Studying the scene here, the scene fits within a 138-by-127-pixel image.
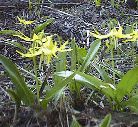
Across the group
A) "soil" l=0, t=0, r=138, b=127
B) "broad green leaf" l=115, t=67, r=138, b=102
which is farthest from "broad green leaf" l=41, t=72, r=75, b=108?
"broad green leaf" l=115, t=67, r=138, b=102

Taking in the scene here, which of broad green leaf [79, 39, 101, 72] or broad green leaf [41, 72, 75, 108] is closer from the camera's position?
broad green leaf [41, 72, 75, 108]

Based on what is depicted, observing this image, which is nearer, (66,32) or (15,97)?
(15,97)

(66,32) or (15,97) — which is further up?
(66,32)

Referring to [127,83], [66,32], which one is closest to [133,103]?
[127,83]

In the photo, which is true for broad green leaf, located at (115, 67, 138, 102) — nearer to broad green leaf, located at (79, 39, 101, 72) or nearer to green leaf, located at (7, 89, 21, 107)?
broad green leaf, located at (79, 39, 101, 72)

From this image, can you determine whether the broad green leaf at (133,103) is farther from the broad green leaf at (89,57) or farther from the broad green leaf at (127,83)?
the broad green leaf at (89,57)

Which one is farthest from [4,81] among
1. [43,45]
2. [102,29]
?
[102,29]

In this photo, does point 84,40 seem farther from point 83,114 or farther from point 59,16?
point 83,114

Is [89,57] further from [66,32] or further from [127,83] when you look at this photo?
[66,32]
